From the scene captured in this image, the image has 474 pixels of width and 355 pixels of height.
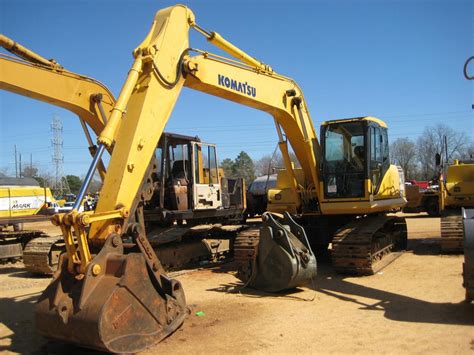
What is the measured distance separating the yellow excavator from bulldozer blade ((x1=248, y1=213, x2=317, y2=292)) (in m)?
0.02

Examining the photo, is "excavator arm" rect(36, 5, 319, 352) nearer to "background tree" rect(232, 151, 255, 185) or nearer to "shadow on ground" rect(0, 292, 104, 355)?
"shadow on ground" rect(0, 292, 104, 355)

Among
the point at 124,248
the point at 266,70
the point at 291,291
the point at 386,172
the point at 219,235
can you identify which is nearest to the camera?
the point at 124,248

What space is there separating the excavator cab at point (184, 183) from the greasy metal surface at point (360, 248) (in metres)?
3.31

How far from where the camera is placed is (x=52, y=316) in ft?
16.9

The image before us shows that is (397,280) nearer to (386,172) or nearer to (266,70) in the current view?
(386,172)

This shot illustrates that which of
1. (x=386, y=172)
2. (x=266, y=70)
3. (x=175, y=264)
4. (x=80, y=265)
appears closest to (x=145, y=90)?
(x=80, y=265)

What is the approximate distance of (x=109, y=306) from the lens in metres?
4.98

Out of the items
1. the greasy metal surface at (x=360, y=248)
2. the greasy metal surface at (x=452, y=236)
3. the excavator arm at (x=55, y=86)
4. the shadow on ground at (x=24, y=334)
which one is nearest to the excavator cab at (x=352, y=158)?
the greasy metal surface at (x=360, y=248)

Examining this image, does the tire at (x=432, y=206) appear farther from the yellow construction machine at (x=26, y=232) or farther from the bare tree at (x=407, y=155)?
the bare tree at (x=407, y=155)

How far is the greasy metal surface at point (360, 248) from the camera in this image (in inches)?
361

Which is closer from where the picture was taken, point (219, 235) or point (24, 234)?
point (219, 235)

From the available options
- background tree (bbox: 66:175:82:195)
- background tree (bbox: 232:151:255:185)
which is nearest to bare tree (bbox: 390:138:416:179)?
background tree (bbox: 232:151:255:185)

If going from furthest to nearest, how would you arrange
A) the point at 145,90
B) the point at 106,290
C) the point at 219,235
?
the point at 219,235 < the point at 145,90 < the point at 106,290

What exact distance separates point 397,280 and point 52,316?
6.25 metres
